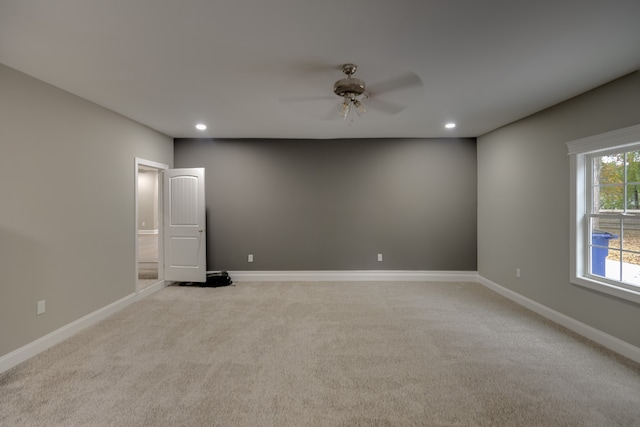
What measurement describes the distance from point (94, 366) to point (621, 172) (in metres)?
4.91

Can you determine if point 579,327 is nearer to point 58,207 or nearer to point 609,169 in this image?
point 609,169

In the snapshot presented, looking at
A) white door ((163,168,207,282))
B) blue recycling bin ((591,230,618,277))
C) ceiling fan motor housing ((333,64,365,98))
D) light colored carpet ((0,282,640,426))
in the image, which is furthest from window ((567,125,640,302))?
white door ((163,168,207,282))

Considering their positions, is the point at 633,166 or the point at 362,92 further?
the point at 633,166

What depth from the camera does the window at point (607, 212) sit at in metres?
2.62

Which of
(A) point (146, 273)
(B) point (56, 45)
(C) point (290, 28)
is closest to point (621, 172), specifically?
(C) point (290, 28)

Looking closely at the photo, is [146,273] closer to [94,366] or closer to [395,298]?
[94,366]

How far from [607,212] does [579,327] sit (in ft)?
3.83

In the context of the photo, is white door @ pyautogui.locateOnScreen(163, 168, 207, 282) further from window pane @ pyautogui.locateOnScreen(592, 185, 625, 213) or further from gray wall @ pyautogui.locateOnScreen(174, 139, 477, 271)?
window pane @ pyautogui.locateOnScreen(592, 185, 625, 213)

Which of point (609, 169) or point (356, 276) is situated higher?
point (609, 169)

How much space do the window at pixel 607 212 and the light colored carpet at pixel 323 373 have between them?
0.64 m

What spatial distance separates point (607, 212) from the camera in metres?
2.85

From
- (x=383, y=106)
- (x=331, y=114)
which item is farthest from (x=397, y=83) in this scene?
(x=331, y=114)

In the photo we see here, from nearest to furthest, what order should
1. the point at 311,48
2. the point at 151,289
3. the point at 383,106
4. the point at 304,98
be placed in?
the point at 311,48, the point at 304,98, the point at 383,106, the point at 151,289

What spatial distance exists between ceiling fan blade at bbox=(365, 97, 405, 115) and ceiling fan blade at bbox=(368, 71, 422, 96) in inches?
10.1
